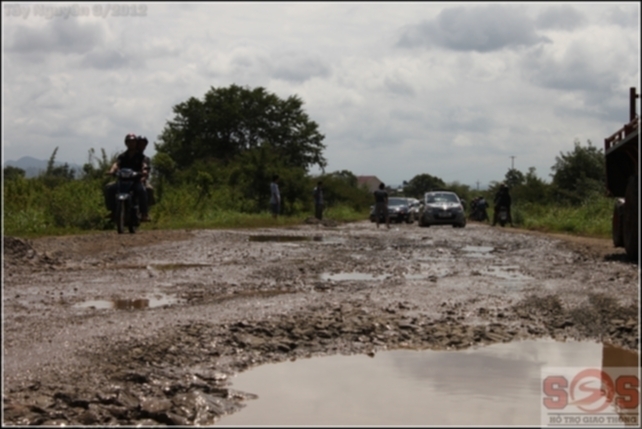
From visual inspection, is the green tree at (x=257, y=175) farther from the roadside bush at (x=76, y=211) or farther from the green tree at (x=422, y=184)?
the green tree at (x=422, y=184)

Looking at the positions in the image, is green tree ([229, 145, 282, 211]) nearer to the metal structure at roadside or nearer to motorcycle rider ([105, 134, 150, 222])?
motorcycle rider ([105, 134, 150, 222])

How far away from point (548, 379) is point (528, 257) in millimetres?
8783

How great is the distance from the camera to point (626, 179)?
50.0 feet

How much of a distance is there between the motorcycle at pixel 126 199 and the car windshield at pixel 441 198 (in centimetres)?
1756

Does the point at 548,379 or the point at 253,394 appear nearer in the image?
the point at 253,394

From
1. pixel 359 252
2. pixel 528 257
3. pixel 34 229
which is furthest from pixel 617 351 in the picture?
pixel 34 229

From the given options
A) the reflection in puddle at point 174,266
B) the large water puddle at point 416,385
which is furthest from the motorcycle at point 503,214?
the large water puddle at point 416,385

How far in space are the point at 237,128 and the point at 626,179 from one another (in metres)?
52.7

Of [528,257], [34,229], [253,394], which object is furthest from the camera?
[34,229]

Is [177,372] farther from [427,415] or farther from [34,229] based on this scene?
[34,229]

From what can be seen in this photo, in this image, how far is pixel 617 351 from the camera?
20.3 ft

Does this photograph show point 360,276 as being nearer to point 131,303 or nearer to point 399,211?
point 131,303

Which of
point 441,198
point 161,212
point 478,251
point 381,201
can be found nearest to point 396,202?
point 441,198

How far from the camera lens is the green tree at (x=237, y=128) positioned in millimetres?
65000
